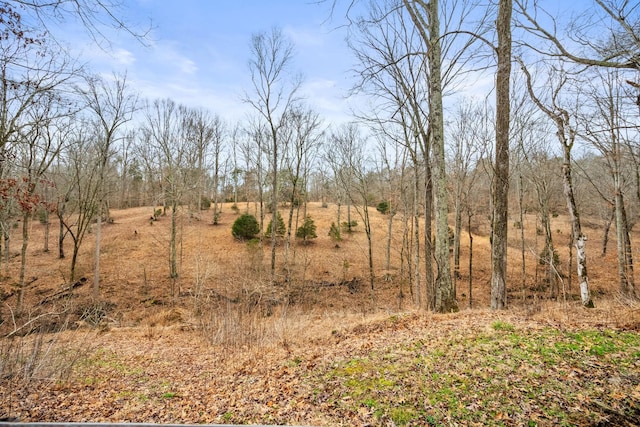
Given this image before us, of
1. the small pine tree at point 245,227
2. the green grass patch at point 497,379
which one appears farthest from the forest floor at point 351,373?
the small pine tree at point 245,227

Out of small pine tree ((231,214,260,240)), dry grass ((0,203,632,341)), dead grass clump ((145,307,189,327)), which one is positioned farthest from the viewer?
small pine tree ((231,214,260,240))

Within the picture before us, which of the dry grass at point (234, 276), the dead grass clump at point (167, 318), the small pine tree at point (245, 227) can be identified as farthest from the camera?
the small pine tree at point (245, 227)

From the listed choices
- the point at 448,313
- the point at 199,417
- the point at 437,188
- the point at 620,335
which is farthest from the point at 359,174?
the point at 199,417

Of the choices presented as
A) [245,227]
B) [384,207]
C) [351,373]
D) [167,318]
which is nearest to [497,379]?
[351,373]

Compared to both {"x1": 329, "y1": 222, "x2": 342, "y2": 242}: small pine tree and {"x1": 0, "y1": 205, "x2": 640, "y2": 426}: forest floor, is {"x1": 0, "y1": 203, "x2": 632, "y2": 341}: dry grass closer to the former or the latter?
{"x1": 329, "y1": 222, "x2": 342, "y2": 242}: small pine tree

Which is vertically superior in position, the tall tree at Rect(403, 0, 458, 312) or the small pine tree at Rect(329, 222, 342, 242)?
the tall tree at Rect(403, 0, 458, 312)

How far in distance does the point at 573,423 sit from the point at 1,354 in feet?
24.3

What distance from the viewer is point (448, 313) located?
6.70 meters

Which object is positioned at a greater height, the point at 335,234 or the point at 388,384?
the point at 335,234

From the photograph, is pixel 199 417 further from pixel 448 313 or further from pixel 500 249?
pixel 500 249

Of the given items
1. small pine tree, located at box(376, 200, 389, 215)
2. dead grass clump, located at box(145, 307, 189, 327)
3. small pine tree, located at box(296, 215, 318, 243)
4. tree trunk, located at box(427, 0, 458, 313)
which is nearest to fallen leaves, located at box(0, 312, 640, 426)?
tree trunk, located at box(427, 0, 458, 313)

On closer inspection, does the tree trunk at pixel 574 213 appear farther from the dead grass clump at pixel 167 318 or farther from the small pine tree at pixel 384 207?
the small pine tree at pixel 384 207

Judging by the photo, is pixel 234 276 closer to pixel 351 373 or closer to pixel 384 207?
pixel 351 373

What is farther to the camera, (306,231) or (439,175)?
(306,231)
